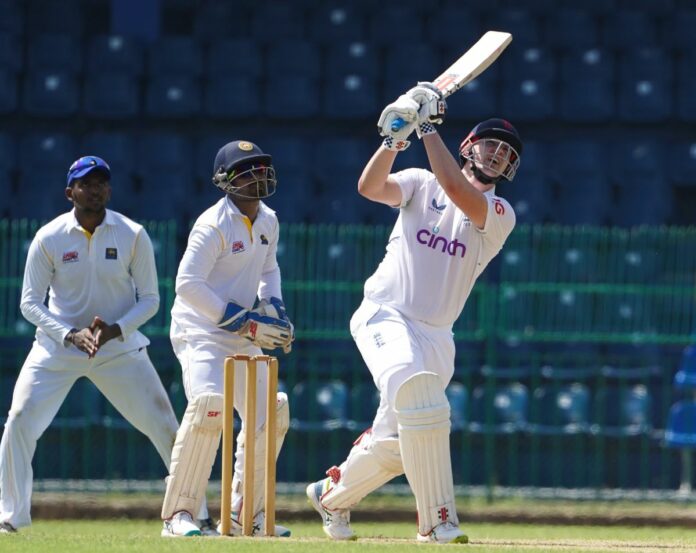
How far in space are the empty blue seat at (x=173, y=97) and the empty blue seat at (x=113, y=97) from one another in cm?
16

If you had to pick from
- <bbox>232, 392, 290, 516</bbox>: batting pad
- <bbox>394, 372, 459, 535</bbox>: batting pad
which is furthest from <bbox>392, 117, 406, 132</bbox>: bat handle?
<bbox>232, 392, 290, 516</bbox>: batting pad

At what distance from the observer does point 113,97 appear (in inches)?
562

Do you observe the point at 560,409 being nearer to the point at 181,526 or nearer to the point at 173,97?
the point at 181,526

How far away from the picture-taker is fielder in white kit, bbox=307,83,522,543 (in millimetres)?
6438

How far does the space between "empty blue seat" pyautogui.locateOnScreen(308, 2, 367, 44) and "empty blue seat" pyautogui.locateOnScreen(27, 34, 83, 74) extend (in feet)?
7.46

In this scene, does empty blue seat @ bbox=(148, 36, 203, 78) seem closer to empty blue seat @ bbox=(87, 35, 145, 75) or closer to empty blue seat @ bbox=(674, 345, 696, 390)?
empty blue seat @ bbox=(87, 35, 145, 75)

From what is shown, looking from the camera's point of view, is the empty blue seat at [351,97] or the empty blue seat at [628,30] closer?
the empty blue seat at [351,97]

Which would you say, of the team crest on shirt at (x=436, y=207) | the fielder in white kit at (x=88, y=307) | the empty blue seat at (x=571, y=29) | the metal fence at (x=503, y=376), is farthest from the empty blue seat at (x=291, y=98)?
the team crest on shirt at (x=436, y=207)

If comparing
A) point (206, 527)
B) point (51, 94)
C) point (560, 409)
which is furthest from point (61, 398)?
point (51, 94)

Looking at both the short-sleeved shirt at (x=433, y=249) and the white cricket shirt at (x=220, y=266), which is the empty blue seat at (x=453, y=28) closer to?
the white cricket shirt at (x=220, y=266)

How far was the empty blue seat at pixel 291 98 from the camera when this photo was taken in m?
14.3

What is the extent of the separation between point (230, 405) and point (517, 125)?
27.0 ft

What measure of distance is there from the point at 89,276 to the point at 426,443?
2013 mm

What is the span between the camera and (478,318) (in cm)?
1120
